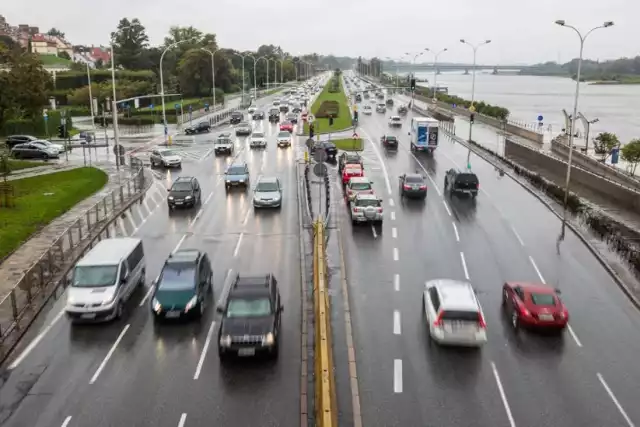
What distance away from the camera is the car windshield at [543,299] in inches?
777

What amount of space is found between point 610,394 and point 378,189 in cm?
2611

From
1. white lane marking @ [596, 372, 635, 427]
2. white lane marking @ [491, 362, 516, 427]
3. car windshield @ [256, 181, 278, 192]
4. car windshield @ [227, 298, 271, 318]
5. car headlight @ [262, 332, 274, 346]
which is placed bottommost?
white lane marking @ [596, 372, 635, 427]

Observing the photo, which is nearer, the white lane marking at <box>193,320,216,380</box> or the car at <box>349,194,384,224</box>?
the white lane marking at <box>193,320,216,380</box>

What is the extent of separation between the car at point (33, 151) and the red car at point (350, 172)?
92.0 feet

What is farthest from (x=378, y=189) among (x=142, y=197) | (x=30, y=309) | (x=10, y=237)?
(x=30, y=309)

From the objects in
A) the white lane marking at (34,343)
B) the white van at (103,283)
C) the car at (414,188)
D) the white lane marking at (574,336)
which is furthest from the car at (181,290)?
the car at (414,188)

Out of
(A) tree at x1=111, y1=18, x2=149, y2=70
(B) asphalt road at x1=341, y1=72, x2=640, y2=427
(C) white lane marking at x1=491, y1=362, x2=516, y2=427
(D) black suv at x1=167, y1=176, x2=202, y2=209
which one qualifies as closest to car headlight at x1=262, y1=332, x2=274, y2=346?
(B) asphalt road at x1=341, y1=72, x2=640, y2=427

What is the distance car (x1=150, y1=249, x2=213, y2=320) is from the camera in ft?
64.7

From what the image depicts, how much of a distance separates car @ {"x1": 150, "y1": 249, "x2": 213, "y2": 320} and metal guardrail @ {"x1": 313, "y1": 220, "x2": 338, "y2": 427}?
386 centimetres

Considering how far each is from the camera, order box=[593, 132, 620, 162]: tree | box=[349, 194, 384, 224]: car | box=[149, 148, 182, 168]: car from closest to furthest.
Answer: box=[349, 194, 384, 224]: car
box=[149, 148, 182, 168]: car
box=[593, 132, 620, 162]: tree

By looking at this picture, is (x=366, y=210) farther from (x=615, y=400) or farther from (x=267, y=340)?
(x=615, y=400)

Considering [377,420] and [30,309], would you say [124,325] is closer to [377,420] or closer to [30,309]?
[30,309]

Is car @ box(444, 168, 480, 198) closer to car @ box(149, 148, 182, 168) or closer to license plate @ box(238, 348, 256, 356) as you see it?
car @ box(149, 148, 182, 168)

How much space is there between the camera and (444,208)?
36156 millimetres
